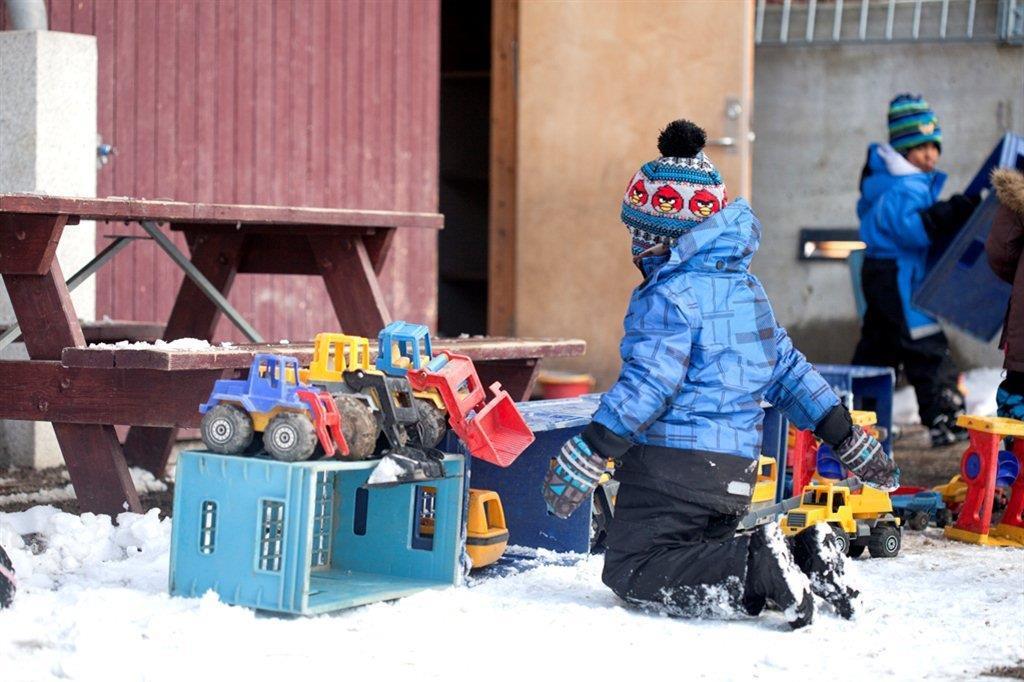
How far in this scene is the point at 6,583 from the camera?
3535mm

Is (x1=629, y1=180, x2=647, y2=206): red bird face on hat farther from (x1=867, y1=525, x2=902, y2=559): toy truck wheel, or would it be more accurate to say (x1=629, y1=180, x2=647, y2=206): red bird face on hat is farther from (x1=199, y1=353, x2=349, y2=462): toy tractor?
(x1=867, y1=525, x2=902, y2=559): toy truck wheel

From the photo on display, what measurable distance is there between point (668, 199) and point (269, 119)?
12.1 ft

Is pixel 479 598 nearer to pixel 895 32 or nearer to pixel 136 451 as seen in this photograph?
pixel 136 451

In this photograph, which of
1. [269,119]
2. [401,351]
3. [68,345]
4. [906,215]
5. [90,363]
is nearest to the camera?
[401,351]

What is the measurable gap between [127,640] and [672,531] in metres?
1.30

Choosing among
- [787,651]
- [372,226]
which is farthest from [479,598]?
[372,226]

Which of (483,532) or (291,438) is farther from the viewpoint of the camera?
(483,532)

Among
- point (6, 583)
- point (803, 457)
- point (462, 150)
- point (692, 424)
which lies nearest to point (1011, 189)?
point (803, 457)

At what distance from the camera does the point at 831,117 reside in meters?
9.57

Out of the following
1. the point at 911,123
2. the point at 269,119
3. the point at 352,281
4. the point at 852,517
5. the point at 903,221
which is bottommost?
the point at 852,517

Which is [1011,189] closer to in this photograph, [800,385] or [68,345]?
[800,385]

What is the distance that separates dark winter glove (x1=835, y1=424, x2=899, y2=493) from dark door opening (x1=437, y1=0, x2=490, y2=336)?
675 cm

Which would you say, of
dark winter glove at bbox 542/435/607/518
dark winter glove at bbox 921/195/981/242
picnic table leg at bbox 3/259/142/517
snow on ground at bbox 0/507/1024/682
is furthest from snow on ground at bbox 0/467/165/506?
dark winter glove at bbox 921/195/981/242

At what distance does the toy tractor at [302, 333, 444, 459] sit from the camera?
3.68m
